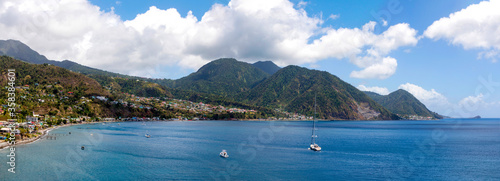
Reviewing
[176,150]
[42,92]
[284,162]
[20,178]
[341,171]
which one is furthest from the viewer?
[42,92]

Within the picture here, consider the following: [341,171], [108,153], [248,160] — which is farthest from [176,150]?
[341,171]

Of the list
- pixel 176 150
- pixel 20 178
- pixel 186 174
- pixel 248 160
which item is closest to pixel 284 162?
pixel 248 160

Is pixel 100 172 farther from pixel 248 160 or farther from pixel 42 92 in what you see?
pixel 42 92

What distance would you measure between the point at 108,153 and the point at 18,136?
104ft

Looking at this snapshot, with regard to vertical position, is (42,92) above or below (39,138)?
above

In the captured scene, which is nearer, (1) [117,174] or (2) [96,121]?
(1) [117,174]

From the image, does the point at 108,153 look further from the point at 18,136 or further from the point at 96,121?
the point at 96,121

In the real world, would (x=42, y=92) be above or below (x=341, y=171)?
above

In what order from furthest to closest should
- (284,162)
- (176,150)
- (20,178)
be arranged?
(176,150)
(284,162)
(20,178)

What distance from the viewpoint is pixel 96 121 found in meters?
183

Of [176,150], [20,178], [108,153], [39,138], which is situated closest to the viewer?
[20,178]

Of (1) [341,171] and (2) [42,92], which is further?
(2) [42,92]

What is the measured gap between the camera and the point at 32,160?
2229 inches

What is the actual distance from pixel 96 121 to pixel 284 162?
160461mm
